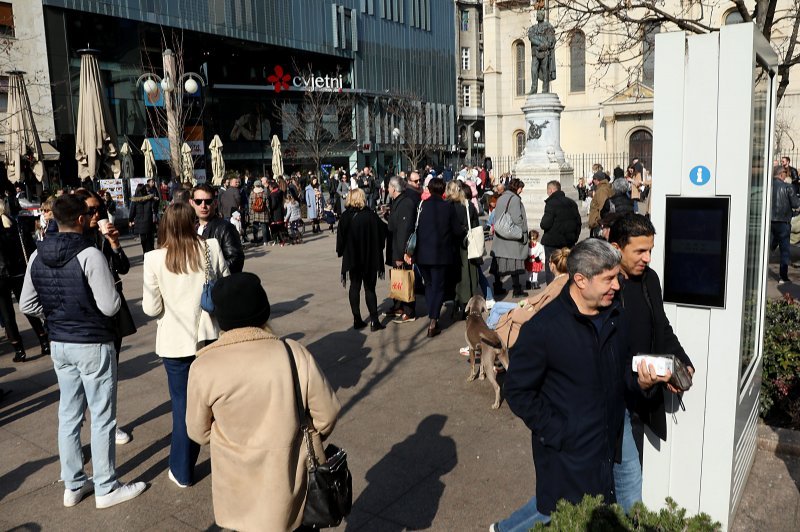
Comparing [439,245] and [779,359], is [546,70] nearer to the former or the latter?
[439,245]

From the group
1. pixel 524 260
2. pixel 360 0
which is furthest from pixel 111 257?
pixel 360 0

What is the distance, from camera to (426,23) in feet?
191

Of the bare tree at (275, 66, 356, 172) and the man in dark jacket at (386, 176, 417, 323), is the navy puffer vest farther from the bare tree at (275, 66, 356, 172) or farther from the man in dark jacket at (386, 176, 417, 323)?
the bare tree at (275, 66, 356, 172)

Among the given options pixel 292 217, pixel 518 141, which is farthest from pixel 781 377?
pixel 518 141

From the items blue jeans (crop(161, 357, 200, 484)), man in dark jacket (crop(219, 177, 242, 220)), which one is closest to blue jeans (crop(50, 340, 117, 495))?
blue jeans (crop(161, 357, 200, 484))

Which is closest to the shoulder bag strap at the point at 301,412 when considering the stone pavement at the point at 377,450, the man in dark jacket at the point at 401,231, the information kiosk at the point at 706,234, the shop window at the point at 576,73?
the stone pavement at the point at 377,450

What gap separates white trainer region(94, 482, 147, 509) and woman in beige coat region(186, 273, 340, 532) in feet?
6.76

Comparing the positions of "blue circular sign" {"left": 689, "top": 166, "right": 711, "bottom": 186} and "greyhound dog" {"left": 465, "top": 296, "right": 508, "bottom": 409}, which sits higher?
"blue circular sign" {"left": 689, "top": 166, "right": 711, "bottom": 186}

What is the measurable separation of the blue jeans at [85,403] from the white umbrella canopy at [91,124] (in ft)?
48.0

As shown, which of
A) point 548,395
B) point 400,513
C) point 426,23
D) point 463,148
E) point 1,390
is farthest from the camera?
point 463,148

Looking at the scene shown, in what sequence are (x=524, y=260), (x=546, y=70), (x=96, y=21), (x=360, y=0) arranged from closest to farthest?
1. (x=524, y=260)
2. (x=546, y=70)
3. (x=96, y=21)
4. (x=360, y=0)

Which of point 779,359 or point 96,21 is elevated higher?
point 96,21

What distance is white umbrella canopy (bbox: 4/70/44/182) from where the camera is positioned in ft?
54.4

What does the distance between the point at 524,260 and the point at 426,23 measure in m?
51.8
